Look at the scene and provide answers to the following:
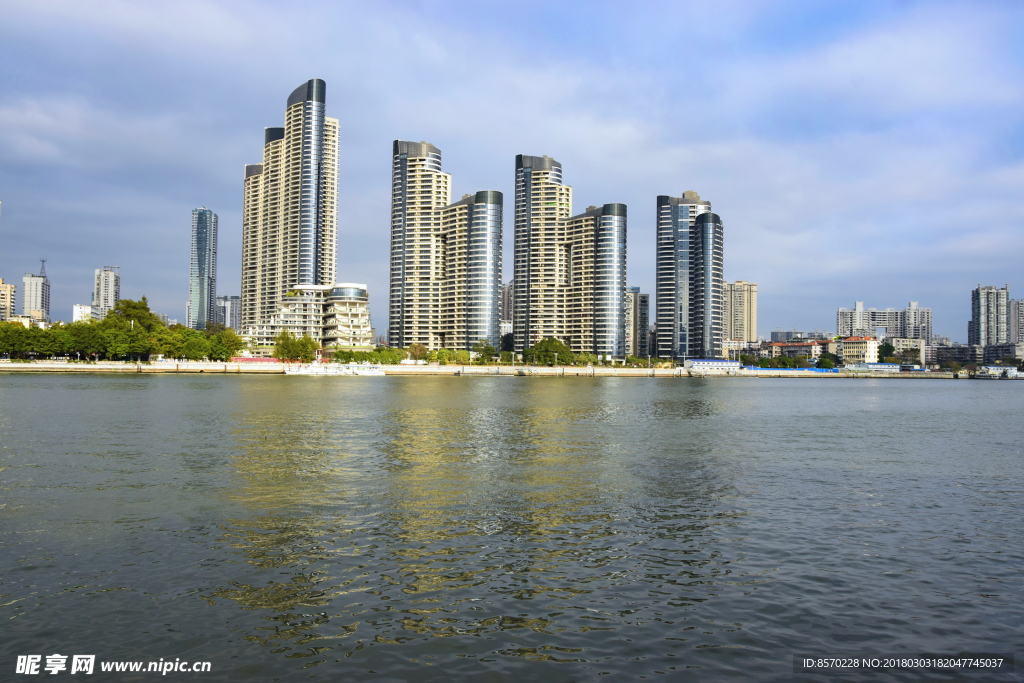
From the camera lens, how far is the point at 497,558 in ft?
56.9

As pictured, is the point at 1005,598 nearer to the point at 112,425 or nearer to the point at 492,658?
the point at 492,658

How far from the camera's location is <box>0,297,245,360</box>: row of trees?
152m

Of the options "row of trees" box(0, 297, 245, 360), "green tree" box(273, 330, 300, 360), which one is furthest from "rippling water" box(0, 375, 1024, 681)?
"green tree" box(273, 330, 300, 360)

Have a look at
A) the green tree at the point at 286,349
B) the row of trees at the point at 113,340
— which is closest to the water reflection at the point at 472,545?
the row of trees at the point at 113,340

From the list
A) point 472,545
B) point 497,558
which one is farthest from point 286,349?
point 497,558

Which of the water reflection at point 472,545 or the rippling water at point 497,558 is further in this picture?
the water reflection at point 472,545

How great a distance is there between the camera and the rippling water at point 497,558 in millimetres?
12125

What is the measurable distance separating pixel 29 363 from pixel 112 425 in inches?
5072

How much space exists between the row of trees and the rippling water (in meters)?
133

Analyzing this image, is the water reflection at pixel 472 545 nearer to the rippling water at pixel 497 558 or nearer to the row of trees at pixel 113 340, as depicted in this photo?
the rippling water at pixel 497 558

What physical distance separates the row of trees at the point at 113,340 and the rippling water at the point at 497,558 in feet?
438

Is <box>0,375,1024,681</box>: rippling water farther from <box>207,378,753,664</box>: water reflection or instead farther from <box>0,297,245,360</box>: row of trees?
<box>0,297,245,360</box>: row of trees

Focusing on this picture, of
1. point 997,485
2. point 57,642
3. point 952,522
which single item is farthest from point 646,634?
point 997,485

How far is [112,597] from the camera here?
14.1 m
